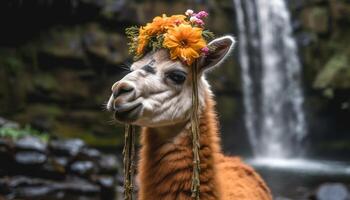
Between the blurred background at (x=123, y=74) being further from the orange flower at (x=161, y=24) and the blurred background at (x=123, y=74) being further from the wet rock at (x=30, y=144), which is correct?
the orange flower at (x=161, y=24)

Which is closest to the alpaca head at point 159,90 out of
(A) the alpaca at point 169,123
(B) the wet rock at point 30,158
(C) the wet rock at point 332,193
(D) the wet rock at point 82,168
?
(A) the alpaca at point 169,123

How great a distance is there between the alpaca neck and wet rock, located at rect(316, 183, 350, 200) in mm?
6098

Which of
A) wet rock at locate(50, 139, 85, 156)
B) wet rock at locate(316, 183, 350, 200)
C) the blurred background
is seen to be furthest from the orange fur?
wet rock at locate(50, 139, 85, 156)

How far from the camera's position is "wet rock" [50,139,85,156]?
10914mm

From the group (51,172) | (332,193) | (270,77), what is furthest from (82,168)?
(270,77)

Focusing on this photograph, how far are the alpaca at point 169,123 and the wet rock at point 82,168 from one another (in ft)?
23.8

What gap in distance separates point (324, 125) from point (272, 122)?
6.52ft

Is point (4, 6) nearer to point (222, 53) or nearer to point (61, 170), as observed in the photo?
point (61, 170)

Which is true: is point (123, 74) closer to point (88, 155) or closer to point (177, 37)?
point (88, 155)

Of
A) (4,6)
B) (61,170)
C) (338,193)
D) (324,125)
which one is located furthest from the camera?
(324,125)

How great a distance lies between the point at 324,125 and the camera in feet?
71.2

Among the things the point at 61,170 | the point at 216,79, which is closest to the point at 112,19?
the point at 216,79

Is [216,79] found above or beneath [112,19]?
beneath

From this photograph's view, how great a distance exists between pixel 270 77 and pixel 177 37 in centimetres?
1891
